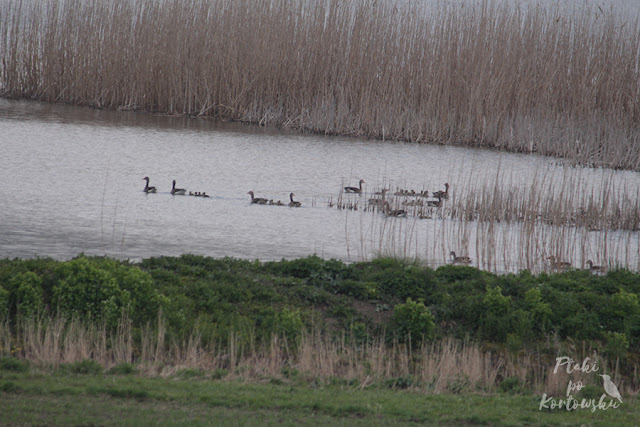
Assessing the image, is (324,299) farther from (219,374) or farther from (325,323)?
(219,374)

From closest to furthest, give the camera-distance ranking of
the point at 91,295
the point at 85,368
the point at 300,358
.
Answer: the point at 85,368, the point at 300,358, the point at 91,295

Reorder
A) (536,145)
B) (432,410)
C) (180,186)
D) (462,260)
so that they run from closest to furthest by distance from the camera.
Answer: (432,410), (462,260), (180,186), (536,145)

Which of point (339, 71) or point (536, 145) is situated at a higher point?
point (339, 71)

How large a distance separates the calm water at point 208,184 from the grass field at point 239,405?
248 inches

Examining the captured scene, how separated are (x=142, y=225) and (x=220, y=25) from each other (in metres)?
20.5

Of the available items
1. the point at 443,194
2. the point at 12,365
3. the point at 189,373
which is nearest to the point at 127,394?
the point at 189,373

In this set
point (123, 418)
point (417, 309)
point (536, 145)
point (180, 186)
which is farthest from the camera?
point (536, 145)

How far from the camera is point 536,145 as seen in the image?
3145cm

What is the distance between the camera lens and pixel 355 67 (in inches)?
1339

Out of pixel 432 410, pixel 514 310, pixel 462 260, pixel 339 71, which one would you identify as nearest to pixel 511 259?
pixel 462 260

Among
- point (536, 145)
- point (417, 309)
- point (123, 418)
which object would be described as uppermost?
point (536, 145)

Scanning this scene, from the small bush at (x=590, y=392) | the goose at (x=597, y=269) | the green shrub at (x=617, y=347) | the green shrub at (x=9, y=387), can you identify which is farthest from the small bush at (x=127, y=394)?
the goose at (x=597, y=269)

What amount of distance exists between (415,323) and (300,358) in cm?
187

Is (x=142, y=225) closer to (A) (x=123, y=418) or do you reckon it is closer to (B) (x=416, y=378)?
(B) (x=416, y=378)
